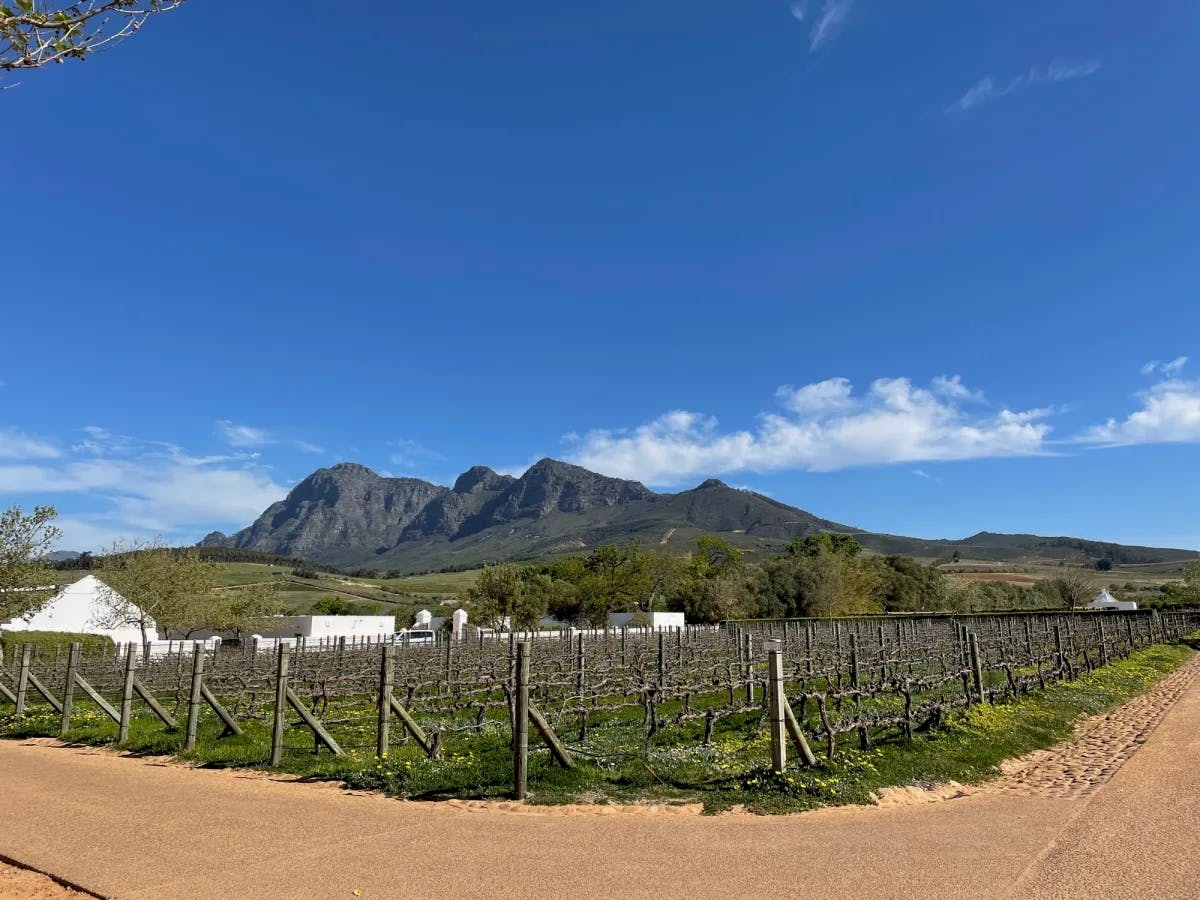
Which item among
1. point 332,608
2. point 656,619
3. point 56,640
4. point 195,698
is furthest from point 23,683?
point 332,608

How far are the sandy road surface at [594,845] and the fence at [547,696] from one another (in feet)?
4.81

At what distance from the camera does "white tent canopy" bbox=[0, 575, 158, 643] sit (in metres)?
40.1

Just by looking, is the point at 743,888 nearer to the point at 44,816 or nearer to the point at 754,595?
the point at 44,816

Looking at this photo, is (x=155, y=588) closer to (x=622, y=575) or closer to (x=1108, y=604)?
(x=622, y=575)

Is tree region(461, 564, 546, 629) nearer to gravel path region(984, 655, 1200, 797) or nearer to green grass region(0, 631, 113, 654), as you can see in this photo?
green grass region(0, 631, 113, 654)

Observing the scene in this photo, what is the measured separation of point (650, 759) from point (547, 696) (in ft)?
24.9

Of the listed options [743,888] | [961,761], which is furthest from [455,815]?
[961,761]

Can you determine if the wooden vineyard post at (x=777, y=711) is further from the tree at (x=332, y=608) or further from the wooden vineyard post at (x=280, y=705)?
the tree at (x=332, y=608)

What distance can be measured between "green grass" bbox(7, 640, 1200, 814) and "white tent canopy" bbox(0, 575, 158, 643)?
3081 centimetres

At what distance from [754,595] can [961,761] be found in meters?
56.8

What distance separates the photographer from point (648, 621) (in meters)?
57.0

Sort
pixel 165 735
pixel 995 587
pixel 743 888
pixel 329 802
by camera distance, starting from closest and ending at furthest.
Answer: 1. pixel 743 888
2. pixel 329 802
3. pixel 165 735
4. pixel 995 587

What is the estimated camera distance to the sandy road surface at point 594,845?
5.31 metres

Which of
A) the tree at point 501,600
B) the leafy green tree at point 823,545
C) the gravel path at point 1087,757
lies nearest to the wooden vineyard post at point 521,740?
the gravel path at point 1087,757
